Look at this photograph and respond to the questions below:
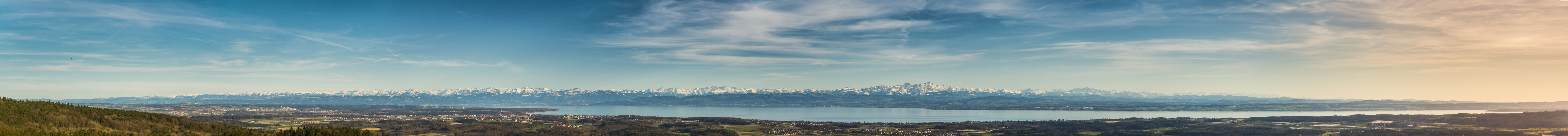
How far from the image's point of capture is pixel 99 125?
242ft

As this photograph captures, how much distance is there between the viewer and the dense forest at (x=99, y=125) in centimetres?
6397

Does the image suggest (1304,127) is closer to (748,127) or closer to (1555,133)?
(1555,133)

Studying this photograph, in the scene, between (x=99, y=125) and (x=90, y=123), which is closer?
(x=90, y=123)

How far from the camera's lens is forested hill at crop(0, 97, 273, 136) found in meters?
63.6

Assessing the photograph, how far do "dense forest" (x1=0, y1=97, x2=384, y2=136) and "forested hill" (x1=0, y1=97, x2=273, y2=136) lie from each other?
2.8 inches

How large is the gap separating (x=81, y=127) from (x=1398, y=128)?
201m

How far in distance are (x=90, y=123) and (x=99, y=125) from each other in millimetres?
1148

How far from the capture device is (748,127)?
18625 cm

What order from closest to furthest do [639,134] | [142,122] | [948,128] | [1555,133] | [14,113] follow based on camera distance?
[14,113]
[142,122]
[1555,133]
[639,134]
[948,128]

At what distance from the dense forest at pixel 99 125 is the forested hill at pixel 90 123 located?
0.07 metres

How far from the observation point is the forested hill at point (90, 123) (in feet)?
209

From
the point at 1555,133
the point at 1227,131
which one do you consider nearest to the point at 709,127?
the point at 1227,131

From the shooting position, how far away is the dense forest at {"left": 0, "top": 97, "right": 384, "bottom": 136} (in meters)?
64.0

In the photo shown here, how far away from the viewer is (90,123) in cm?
7256
